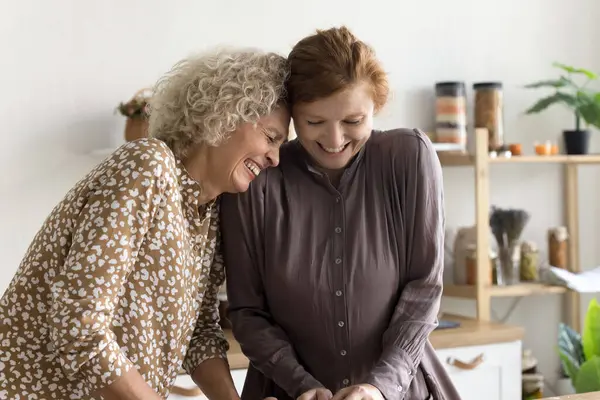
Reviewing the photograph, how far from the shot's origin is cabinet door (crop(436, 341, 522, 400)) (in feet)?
10.7

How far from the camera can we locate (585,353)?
3621 mm

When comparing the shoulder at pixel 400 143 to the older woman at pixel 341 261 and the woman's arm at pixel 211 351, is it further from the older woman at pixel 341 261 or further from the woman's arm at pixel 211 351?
the woman's arm at pixel 211 351

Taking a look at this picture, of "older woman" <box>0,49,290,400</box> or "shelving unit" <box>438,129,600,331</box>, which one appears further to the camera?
"shelving unit" <box>438,129,600,331</box>

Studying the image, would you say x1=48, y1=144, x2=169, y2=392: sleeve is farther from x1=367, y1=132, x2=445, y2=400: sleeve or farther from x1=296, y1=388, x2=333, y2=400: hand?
x1=367, y1=132, x2=445, y2=400: sleeve

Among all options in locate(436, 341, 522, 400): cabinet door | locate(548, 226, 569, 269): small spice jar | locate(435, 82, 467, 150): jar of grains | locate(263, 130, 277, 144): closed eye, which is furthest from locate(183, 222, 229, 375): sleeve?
locate(548, 226, 569, 269): small spice jar

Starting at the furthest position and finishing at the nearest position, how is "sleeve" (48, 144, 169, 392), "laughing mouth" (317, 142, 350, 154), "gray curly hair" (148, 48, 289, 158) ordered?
"laughing mouth" (317, 142, 350, 154), "gray curly hair" (148, 48, 289, 158), "sleeve" (48, 144, 169, 392)

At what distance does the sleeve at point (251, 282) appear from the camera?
1.74 m

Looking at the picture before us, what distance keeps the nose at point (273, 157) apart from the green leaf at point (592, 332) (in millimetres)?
2269

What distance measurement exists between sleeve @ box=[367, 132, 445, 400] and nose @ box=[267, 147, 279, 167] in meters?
0.25

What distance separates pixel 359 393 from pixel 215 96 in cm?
56

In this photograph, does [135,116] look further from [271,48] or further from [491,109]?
[491,109]

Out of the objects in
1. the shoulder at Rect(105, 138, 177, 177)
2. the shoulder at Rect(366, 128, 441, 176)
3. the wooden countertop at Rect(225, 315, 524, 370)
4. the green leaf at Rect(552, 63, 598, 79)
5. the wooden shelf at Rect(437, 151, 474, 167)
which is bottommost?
the wooden countertop at Rect(225, 315, 524, 370)

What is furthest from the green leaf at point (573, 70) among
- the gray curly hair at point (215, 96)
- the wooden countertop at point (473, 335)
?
the gray curly hair at point (215, 96)

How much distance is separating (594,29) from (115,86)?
6.96 feet
